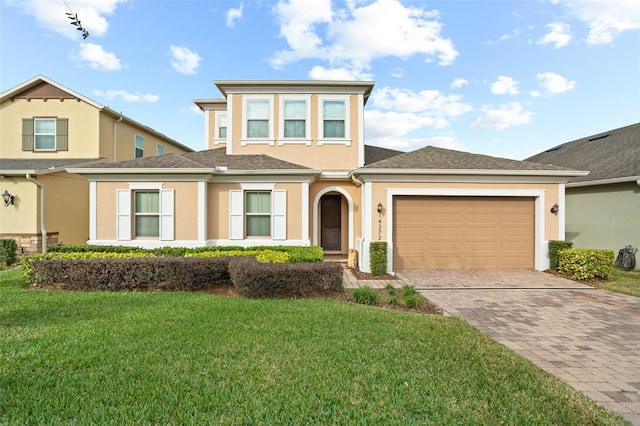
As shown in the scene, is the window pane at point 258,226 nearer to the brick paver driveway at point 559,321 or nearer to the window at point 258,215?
the window at point 258,215

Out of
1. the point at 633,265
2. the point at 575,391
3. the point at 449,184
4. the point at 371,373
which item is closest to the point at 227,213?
the point at 449,184

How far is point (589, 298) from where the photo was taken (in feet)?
23.8

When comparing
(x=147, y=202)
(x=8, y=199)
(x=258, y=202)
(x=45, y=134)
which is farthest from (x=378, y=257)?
(x=45, y=134)

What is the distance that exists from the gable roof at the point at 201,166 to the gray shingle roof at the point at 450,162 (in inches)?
106

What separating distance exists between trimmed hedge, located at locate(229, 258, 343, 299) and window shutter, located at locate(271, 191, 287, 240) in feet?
11.5

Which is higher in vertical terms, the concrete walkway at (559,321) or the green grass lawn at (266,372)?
the green grass lawn at (266,372)

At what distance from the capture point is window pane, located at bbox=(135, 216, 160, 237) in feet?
33.9

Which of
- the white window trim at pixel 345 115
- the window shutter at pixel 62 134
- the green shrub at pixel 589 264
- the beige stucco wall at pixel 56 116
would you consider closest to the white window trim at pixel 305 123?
the white window trim at pixel 345 115

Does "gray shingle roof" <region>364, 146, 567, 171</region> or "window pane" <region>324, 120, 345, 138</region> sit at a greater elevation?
"window pane" <region>324, 120, 345, 138</region>

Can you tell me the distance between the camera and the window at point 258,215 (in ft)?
34.9

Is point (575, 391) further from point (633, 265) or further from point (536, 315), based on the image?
point (633, 265)

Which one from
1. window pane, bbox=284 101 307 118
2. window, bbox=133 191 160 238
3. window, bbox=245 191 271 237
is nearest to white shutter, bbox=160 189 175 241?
window, bbox=133 191 160 238

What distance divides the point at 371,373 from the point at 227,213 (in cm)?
812

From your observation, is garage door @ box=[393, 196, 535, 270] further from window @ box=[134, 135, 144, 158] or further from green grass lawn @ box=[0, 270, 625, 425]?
A: window @ box=[134, 135, 144, 158]
